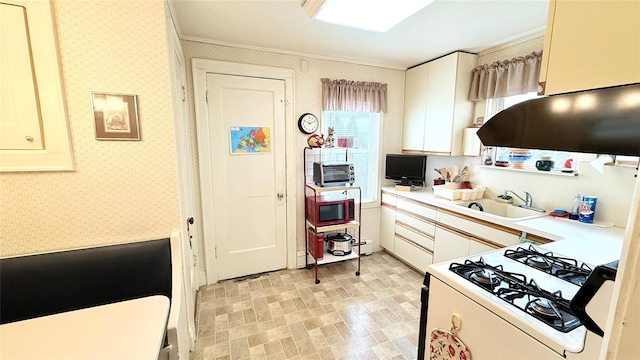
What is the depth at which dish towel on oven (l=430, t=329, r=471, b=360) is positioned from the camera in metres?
1.12

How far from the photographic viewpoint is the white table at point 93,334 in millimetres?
897

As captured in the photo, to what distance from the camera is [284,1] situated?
5.92 ft

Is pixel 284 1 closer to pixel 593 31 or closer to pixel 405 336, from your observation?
pixel 593 31

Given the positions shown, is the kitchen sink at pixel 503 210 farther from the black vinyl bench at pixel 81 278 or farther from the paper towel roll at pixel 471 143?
the black vinyl bench at pixel 81 278

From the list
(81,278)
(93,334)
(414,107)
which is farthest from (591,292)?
(414,107)

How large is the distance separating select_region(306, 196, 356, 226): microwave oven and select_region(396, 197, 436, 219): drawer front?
25.4 inches

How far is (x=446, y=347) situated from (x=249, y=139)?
2.38m

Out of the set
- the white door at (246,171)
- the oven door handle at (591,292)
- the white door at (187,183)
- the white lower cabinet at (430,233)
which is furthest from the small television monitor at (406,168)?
the oven door handle at (591,292)

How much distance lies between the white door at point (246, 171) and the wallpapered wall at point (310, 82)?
18 centimetres

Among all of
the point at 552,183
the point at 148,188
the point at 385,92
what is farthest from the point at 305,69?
the point at 552,183

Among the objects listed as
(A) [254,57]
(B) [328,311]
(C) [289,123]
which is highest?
(A) [254,57]

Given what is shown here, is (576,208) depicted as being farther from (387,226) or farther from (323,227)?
(323,227)

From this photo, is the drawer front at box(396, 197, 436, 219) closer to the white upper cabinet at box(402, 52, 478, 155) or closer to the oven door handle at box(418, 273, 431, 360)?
the white upper cabinet at box(402, 52, 478, 155)

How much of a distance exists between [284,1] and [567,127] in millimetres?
1782
